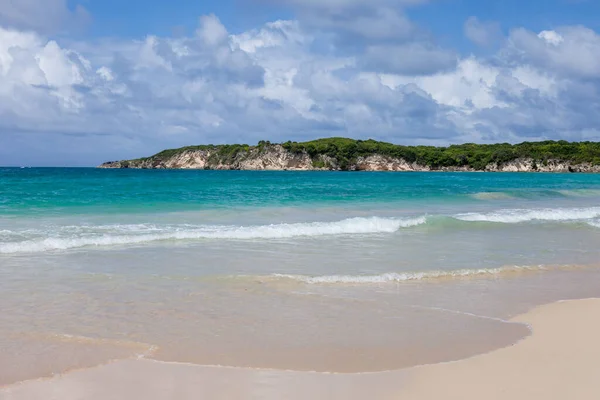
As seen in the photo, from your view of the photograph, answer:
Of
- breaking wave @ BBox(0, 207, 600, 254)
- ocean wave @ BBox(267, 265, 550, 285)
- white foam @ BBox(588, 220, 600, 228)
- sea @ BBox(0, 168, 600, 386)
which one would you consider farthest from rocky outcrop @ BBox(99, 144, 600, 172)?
ocean wave @ BBox(267, 265, 550, 285)

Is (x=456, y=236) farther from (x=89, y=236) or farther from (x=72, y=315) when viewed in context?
(x=72, y=315)

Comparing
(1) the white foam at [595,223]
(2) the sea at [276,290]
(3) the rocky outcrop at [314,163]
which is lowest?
(2) the sea at [276,290]

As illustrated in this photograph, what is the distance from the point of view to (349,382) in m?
5.48

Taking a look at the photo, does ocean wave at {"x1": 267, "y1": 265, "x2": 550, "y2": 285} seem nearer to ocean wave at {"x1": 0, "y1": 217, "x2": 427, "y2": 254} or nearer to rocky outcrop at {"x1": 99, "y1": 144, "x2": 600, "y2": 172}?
ocean wave at {"x1": 0, "y1": 217, "x2": 427, "y2": 254}

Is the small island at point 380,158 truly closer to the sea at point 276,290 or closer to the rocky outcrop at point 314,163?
the rocky outcrop at point 314,163

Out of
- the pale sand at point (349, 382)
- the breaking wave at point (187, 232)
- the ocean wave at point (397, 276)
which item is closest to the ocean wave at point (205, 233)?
the breaking wave at point (187, 232)

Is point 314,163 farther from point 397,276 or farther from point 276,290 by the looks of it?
point 276,290

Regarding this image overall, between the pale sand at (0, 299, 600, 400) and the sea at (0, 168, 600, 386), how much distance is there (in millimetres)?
264

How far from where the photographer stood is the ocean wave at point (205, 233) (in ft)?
46.5

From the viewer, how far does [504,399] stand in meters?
5.01

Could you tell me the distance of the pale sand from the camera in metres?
5.12

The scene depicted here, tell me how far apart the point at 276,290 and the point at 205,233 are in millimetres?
7683

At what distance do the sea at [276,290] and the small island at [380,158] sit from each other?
409ft

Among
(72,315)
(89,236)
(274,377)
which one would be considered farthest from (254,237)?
(274,377)
